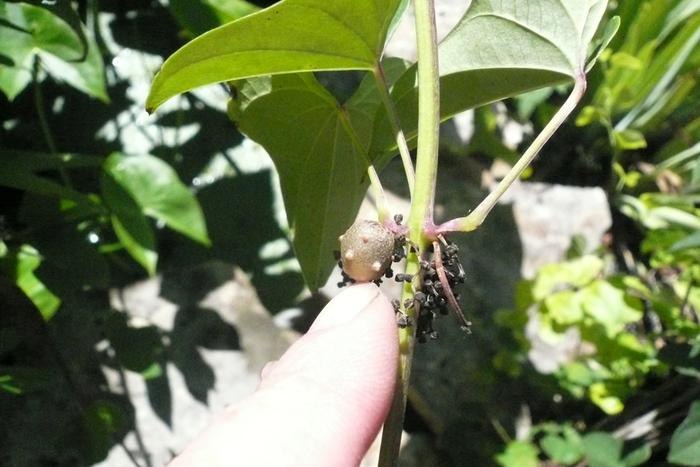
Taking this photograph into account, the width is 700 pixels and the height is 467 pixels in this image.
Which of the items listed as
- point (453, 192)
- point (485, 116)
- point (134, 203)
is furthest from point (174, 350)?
point (485, 116)

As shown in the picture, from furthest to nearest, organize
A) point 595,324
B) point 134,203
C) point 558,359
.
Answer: point 558,359
point 595,324
point 134,203

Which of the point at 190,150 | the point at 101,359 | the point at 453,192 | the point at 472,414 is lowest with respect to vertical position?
the point at 472,414

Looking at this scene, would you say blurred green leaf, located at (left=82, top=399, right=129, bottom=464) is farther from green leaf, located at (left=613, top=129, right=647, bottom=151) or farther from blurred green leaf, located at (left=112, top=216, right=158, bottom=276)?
green leaf, located at (left=613, top=129, right=647, bottom=151)

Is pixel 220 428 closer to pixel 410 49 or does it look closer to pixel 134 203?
pixel 134 203

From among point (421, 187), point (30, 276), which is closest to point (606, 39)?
point (421, 187)

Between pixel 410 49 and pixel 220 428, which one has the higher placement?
pixel 410 49

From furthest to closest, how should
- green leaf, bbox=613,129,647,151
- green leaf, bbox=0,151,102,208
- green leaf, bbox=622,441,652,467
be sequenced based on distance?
green leaf, bbox=613,129,647,151, green leaf, bbox=622,441,652,467, green leaf, bbox=0,151,102,208

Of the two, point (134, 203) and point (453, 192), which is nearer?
point (134, 203)

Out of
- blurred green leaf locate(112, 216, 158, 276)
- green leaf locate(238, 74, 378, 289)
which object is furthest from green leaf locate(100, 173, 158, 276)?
green leaf locate(238, 74, 378, 289)
